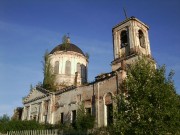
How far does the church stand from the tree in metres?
7.12

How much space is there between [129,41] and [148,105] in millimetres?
14056

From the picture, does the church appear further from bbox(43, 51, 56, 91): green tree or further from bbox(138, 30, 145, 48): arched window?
bbox(43, 51, 56, 91): green tree

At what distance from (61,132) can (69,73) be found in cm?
1778

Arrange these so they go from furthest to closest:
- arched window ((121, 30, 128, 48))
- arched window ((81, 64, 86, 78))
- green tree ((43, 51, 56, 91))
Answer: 1. arched window ((81, 64, 86, 78))
2. green tree ((43, 51, 56, 91))
3. arched window ((121, 30, 128, 48))

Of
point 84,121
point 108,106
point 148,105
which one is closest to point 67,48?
point 108,106

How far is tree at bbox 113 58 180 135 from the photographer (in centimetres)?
1258

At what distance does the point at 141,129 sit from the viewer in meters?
12.6

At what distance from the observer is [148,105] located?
43.2 feet

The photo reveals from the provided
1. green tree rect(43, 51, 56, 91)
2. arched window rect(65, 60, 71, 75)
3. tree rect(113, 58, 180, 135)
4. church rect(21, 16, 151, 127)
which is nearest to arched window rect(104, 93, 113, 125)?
church rect(21, 16, 151, 127)

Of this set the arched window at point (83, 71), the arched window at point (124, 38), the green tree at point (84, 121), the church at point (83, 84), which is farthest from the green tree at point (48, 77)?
the arched window at point (124, 38)

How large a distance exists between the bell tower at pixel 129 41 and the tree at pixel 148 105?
9.86 m

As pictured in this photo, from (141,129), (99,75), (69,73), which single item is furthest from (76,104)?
(141,129)

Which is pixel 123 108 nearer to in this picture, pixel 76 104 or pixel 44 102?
pixel 76 104

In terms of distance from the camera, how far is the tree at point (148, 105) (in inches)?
495
